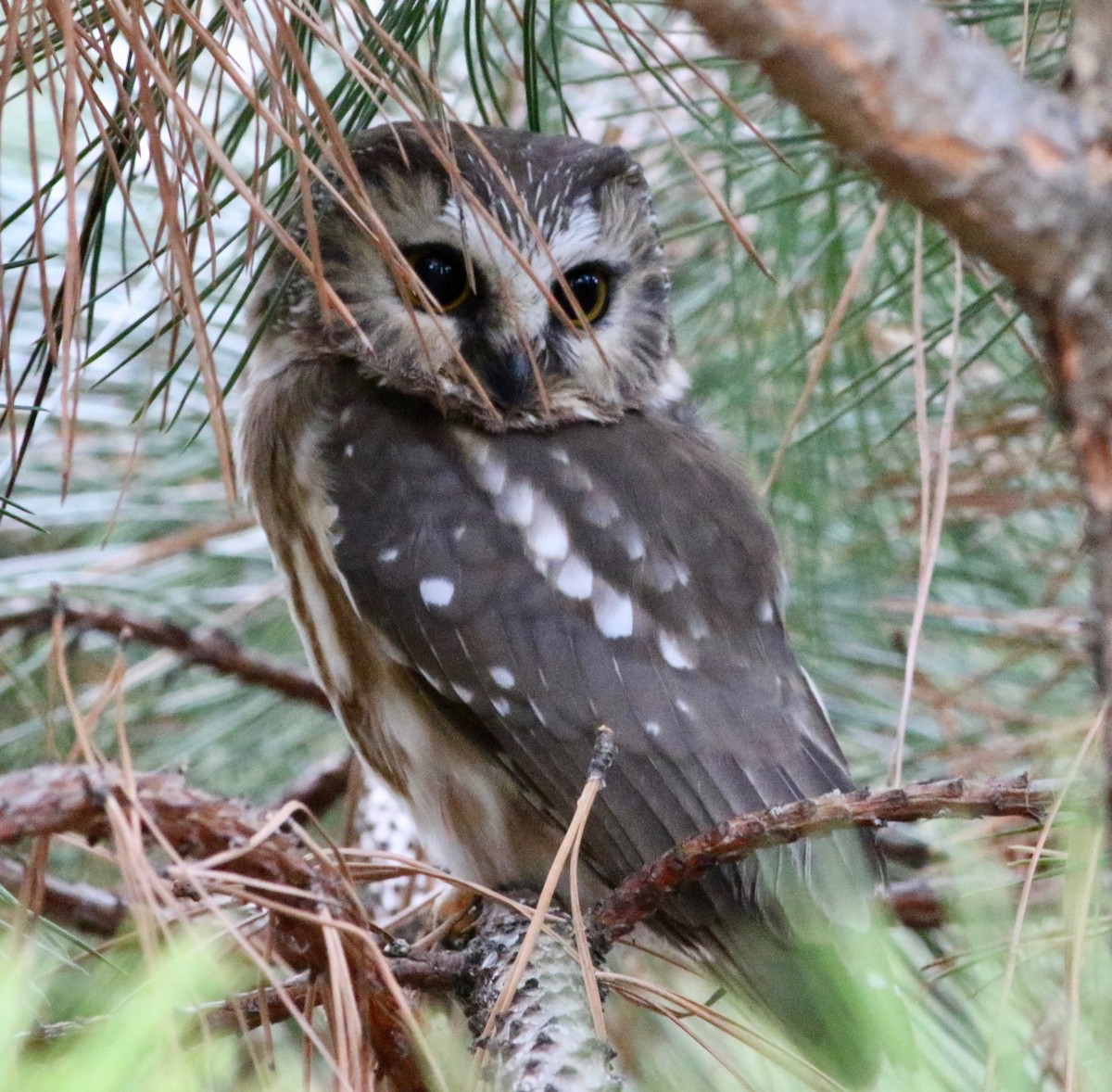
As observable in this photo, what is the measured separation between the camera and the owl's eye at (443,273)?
1.89 m

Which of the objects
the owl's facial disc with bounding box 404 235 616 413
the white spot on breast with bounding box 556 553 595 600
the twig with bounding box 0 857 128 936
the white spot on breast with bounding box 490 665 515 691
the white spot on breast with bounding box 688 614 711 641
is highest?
the owl's facial disc with bounding box 404 235 616 413

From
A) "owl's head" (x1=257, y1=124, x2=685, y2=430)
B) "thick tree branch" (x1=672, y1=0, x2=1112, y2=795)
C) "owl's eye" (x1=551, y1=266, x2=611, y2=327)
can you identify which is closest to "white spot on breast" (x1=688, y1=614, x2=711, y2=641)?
"owl's head" (x1=257, y1=124, x2=685, y2=430)

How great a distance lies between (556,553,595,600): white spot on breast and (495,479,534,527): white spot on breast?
78mm

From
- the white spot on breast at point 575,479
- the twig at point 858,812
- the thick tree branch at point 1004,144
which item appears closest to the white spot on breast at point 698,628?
the white spot on breast at point 575,479

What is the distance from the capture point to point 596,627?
1778 millimetres

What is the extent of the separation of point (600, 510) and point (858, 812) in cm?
94

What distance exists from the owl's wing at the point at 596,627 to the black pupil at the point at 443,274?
0.16 metres

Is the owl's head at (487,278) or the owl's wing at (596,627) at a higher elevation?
the owl's head at (487,278)

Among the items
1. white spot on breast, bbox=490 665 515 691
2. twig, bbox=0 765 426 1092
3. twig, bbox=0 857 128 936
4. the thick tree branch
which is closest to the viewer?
the thick tree branch

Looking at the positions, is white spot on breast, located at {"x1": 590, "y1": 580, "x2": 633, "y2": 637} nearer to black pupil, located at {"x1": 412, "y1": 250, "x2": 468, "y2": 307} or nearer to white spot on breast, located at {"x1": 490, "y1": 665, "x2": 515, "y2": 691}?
white spot on breast, located at {"x1": 490, "y1": 665, "x2": 515, "y2": 691}

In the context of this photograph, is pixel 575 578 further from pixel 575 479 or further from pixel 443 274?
pixel 443 274

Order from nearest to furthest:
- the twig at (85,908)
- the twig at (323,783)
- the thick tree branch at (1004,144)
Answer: the thick tree branch at (1004,144) < the twig at (85,908) < the twig at (323,783)

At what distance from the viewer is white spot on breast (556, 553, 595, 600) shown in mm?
1792

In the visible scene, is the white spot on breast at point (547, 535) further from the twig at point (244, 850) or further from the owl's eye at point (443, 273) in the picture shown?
the twig at point (244, 850)
